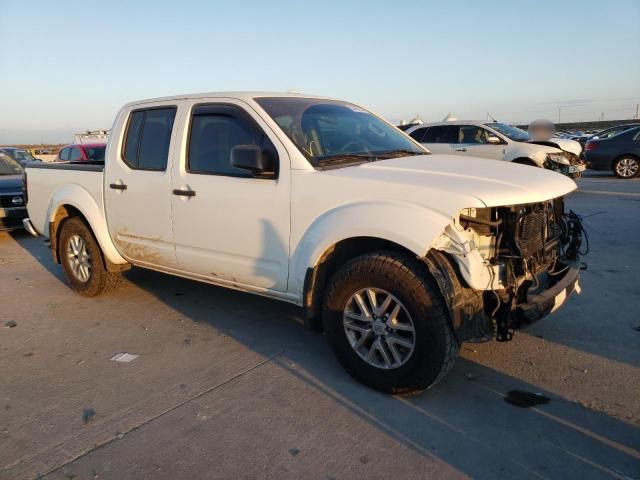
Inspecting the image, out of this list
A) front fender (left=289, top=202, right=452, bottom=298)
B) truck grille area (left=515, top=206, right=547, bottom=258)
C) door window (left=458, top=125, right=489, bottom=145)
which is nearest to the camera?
front fender (left=289, top=202, right=452, bottom=298)

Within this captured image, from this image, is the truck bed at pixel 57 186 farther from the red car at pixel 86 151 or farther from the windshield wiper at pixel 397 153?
the red car at pixel 86 151

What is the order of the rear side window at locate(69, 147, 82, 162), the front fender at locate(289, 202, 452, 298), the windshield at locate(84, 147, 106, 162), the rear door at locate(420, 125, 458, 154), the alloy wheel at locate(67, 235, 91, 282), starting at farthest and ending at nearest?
1. the rear door at locate(420, 125, 458, 154)
2. the rear side window at locate(69, 147, 82, 162)
3. the windshield at locate(84, 147, 106, 162)
4. the alloy wheel at locate(67, 235, 91, 282)
5. the front fender at locate(289, 202, 452, 298)

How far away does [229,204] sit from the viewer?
3.99 m

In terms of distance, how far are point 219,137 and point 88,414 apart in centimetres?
Answer: 221

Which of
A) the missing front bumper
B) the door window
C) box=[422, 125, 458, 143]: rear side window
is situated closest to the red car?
box=[422, 125, 458, 143]: rear side window

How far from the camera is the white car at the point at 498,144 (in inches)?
475

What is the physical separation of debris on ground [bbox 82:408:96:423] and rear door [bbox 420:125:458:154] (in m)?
11.1

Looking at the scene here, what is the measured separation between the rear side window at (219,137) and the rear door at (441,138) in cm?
954

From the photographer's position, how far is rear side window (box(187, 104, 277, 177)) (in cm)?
400

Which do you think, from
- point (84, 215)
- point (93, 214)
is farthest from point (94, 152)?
point (93, 214)

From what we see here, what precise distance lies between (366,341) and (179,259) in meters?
1.88

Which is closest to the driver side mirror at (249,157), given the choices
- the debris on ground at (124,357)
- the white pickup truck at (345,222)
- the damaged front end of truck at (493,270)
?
the white pickup truck at (345,222)

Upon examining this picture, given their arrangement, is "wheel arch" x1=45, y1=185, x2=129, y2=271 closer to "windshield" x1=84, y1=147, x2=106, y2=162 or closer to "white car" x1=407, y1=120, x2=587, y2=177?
"windshield" x1=84, y1=147, x2=106, y2=162

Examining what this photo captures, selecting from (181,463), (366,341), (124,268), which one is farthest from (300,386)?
(124,268)
